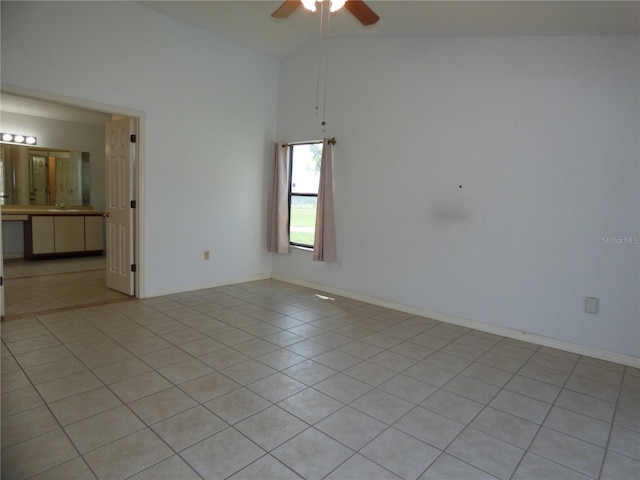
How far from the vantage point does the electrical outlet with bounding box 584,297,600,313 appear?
314 cm

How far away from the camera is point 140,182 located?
417 cm

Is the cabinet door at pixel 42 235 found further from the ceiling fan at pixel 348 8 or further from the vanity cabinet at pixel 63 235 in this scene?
the ceiling fan at pixel 348 8

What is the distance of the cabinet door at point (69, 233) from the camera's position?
6535 mm

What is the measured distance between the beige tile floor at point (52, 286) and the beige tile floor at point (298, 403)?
0.45m

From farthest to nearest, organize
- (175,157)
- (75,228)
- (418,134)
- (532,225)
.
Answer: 1. (75,228)
2. (175,157)
3. (418,134)
4. (532,225)

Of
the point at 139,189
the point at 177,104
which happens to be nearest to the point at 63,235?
the point at 139,189

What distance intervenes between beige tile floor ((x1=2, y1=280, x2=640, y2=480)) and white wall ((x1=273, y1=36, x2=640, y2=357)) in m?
0.52

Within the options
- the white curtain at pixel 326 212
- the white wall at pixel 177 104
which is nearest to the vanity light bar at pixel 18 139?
the white wall at pixel 177 104

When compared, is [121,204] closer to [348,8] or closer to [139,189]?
[139,189]

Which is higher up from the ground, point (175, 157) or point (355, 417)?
point (175, 157)

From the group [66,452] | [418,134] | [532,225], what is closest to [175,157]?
[418,134]

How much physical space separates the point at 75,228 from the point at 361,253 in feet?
17.6

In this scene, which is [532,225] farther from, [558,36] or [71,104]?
[71,104]

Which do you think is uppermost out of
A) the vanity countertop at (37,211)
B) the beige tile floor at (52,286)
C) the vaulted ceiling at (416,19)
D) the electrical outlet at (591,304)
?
the vaulted ceiling at (416,19)
